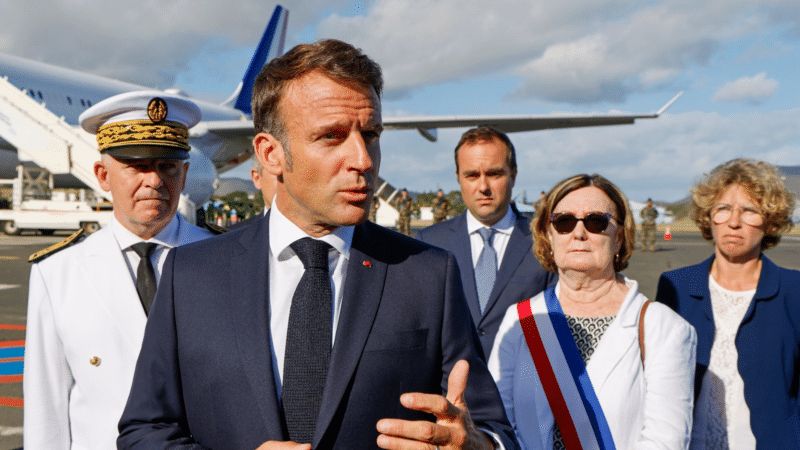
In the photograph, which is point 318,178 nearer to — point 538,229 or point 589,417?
point 589,417

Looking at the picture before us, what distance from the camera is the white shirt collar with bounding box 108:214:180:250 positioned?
2180mm

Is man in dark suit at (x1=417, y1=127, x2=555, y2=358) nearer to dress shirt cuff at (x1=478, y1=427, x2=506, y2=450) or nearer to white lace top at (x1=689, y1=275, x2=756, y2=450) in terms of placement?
white lace top at (x1=689, y1=275, x2=756, y2=450)

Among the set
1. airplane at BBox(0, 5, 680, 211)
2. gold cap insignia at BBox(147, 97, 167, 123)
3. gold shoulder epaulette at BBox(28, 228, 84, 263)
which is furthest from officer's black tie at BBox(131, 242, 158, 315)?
airplane at BBox(0, 5, 680, 211)

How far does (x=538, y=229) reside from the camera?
2.73m

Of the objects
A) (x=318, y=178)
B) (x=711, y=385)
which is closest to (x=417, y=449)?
(x=318, y=178)

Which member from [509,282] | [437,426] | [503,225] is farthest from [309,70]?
[503,225]

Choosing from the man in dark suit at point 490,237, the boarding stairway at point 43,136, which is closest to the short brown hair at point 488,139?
the man in dark suit at point 490,237

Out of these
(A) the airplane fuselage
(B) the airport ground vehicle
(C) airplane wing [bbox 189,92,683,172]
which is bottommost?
(B) the airport ground vehicle

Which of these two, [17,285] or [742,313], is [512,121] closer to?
[17,285]

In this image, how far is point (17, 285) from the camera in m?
11.2

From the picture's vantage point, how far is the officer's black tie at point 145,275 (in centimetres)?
205

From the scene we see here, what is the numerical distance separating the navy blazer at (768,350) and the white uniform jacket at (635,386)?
621 mm

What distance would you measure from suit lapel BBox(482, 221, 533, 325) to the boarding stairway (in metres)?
15.6

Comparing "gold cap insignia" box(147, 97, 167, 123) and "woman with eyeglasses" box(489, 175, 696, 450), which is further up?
"gold cap insignia" box(147, 97, 167, 123)
